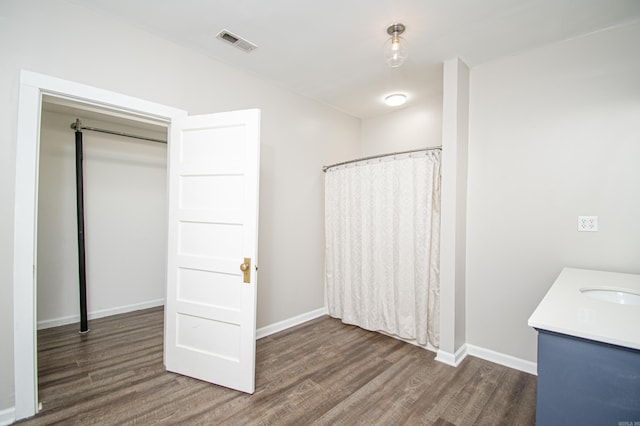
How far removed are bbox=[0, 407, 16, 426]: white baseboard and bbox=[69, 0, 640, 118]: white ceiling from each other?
257 centimetres

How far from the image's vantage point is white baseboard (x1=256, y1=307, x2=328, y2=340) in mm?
2923

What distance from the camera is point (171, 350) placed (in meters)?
2.27

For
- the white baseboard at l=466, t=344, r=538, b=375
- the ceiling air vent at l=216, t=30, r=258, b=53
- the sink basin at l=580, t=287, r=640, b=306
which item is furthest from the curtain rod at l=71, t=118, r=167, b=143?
the sink basin at l=580, t=287, r=640, b=306

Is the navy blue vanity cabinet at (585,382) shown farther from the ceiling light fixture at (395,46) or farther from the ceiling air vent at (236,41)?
the ceiling air vent at (236,41)

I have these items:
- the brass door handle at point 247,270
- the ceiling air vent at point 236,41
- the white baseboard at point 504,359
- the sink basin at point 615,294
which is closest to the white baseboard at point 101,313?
the brass door handle at point 247,270

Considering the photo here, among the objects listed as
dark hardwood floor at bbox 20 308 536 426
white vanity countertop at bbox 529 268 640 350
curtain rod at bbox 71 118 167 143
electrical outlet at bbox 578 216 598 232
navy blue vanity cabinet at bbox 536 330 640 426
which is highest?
curtain rod at bbox 71 118 167 143

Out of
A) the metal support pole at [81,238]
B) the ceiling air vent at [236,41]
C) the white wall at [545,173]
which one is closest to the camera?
the white wall at [545,173]

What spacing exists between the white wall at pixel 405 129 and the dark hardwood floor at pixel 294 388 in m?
2.35

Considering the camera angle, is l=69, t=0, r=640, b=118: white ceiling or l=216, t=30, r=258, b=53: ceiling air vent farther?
l=216, t=30, r=258, b=53: ceiling air vent

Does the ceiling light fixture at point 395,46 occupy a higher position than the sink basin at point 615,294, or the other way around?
the ceiling light fixture at point 395,46

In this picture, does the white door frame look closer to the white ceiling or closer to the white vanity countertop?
the white ceiling

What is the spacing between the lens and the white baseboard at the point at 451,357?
2.39 m

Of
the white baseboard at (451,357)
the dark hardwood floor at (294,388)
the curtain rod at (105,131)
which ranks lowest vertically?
the dark hardwood floor at (294,388)

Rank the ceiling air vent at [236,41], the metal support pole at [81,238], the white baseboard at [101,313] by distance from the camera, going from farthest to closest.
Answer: the white baseboard at [101,313], the metal support pole at [81,238], the ceiling air vent at [236,41]
